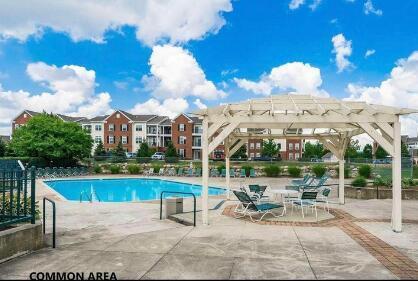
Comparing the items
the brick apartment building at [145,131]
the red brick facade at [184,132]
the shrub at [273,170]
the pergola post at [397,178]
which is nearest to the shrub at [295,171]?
the shrub at [273,170]

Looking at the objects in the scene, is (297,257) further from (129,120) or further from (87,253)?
(129,120)

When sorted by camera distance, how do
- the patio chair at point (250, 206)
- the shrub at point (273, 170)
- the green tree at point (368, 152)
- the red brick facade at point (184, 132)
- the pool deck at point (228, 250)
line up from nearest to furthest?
the pool deck at point (228, 250), the patio chair at point (250, 206), the shrub at point (273, 170), the red brick facade at point (184, 132), the green tree at point (368, 152)

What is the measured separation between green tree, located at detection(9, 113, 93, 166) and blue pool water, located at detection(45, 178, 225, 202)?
685cm

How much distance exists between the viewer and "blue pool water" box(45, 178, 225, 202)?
22672 millimetres

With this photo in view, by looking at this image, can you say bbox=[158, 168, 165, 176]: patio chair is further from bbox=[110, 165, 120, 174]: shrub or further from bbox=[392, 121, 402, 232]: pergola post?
bbox=[392, 121, 402, 232]: pergola post

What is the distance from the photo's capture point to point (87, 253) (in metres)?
6.94

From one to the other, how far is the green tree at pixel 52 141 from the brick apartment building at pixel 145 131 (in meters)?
29.7

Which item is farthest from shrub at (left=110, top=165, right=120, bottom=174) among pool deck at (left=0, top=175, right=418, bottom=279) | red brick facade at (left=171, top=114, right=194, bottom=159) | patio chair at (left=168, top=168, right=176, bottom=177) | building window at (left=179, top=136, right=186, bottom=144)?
building window at (left=179, top=136, right=186, bottom=144)

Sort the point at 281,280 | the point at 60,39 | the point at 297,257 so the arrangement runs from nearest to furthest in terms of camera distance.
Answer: the point at 281,280 < the point at 297,257 < the point at 60,39

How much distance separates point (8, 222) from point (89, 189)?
Answer: 1914cm

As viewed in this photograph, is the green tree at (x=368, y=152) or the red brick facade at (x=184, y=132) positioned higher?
the red brick facade at (x=184, y=132)

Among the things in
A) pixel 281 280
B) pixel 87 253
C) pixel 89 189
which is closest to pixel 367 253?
pixel 281 280

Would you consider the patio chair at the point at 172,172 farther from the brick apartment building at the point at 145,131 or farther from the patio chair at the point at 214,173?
the brick apartment building at the point at 145,131

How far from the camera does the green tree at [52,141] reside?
33844mm
